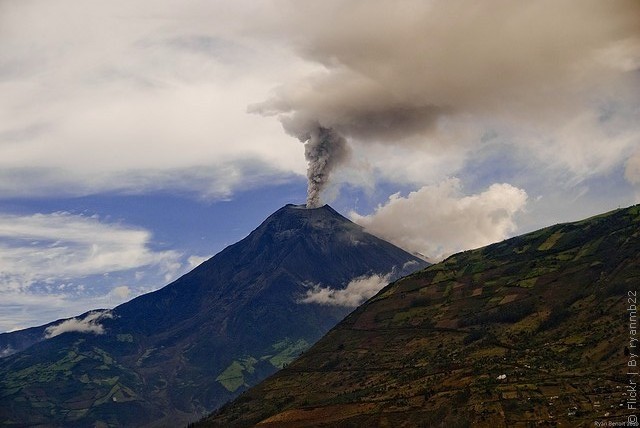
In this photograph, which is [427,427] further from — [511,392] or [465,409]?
[511,392]

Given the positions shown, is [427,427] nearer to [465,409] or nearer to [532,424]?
[465,409]

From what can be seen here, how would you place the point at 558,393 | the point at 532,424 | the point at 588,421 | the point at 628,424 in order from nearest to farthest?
the point at 628,424
the point at 588,421
the point at 532,424
the point at 558,393

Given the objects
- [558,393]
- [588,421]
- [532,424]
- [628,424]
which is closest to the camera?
[628,424]

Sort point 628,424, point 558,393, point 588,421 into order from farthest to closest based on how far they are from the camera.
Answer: point 558,393
point 588,421
point 628,424

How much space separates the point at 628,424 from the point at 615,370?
4627 cm

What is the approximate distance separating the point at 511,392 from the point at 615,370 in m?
33.3

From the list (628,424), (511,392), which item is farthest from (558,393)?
(628,424)

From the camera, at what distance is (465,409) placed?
198125 millimetres

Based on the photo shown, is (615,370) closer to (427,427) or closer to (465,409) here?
(465,409)

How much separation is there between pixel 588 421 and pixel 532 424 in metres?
17.3

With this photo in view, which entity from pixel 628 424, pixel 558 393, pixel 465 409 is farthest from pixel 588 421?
pixel 465 409

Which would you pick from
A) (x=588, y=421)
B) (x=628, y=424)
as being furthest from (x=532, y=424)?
(x=628, y=424)

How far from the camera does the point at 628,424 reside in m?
150

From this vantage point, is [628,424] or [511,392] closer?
[628,424]
